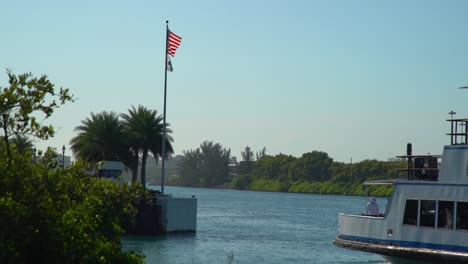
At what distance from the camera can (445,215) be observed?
77.6 ft

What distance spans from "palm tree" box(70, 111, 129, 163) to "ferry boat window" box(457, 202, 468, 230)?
41.7 metres

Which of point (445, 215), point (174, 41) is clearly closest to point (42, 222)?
point (445, 215)

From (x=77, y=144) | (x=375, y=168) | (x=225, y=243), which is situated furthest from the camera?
(x=375, y=168)

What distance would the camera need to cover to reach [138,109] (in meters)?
62.2

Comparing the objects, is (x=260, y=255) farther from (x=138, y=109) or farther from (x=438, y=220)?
(x=138, y=109)

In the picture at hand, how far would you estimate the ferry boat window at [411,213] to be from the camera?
24.6 meters

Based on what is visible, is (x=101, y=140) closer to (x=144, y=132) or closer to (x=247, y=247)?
(x=144, y=132)

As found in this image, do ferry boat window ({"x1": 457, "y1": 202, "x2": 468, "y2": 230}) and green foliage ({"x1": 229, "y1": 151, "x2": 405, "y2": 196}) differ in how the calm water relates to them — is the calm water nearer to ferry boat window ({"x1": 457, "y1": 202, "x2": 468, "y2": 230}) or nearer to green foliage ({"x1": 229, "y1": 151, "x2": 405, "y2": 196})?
ferry boat window ({"x1": 457, "y1": 202, "x2": 468, "y2": 230})

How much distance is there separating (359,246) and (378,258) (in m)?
12.8

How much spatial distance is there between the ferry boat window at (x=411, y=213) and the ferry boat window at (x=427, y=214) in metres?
0.22

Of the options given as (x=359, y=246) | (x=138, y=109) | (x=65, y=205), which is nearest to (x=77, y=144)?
(x=138, y=109)

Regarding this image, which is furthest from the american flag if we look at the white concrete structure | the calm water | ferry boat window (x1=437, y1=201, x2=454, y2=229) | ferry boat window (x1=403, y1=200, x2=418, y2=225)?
ferry boat window (x1=437, y1=201, x2=454, y2=229)

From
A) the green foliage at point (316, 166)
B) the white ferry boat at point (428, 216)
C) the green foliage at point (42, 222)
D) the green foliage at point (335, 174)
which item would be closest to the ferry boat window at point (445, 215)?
the white ferry boat at point (428, 216)

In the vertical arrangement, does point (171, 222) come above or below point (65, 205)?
below
